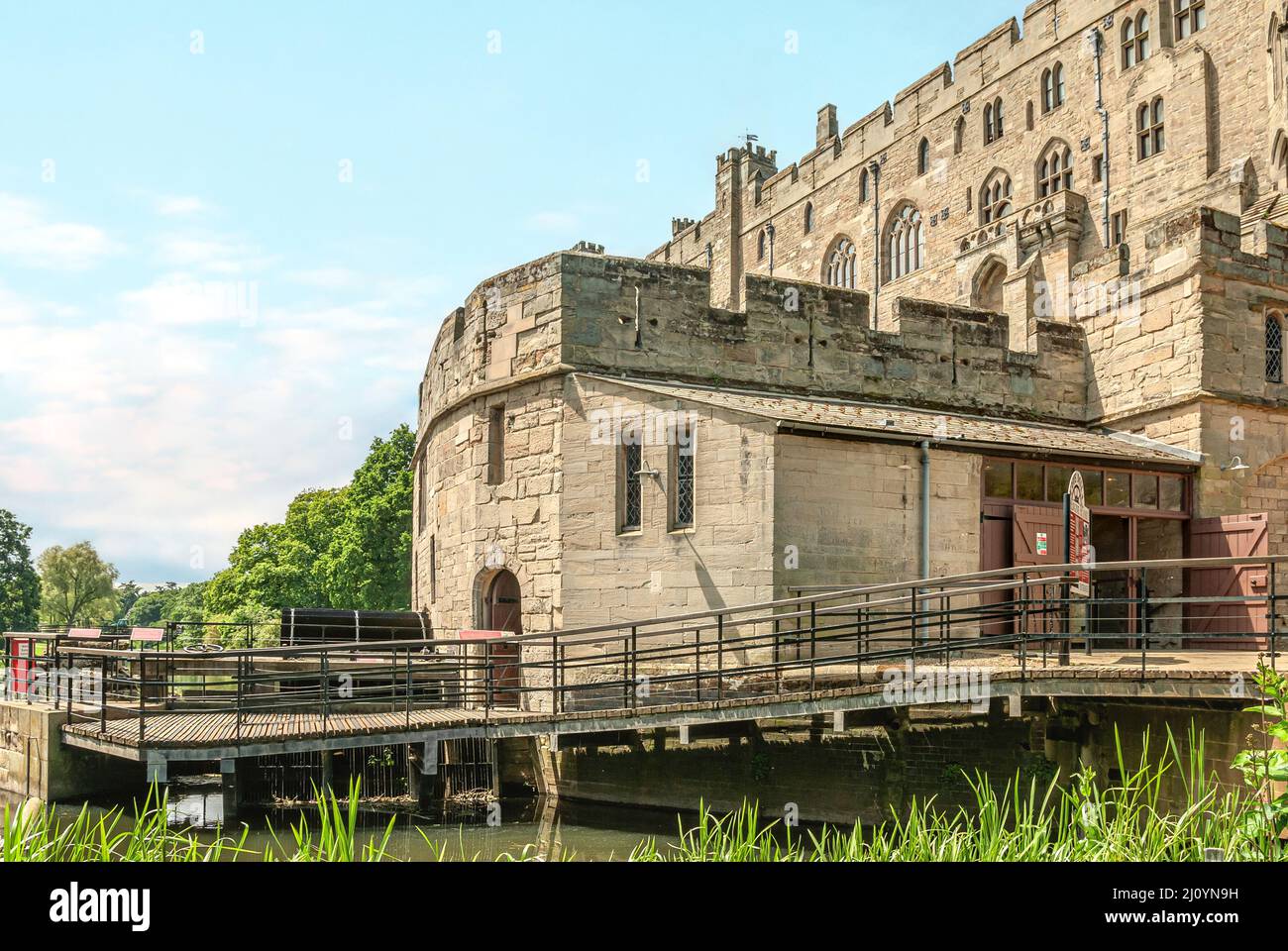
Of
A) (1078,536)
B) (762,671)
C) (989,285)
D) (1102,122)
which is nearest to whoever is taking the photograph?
(1078,536)

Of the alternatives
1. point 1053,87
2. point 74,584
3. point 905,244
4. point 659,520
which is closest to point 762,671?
point 659,520

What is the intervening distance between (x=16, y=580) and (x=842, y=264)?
48948 mm

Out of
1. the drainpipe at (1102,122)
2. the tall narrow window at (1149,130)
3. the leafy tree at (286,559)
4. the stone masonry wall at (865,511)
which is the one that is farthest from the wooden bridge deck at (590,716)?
the leafy tree at (286,559)

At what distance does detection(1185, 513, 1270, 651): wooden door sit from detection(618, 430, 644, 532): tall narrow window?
7.96 metres

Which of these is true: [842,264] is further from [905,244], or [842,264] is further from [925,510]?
[925,510]

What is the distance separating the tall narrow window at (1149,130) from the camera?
27.9 metres

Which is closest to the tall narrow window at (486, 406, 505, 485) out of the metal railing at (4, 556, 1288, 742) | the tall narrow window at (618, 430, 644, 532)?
the tall narrow window at (618, 430, 644, 532)

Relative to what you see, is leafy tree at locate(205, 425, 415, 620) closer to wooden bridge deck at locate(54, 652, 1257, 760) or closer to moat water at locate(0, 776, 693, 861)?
moat water at locate(0, 776, 693, 861)

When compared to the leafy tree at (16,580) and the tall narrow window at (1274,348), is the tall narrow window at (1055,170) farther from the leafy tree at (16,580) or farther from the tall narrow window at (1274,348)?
the leafy tree at (16,580)

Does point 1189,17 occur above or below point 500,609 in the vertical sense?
above

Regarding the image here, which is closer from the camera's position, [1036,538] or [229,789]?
[229,789]

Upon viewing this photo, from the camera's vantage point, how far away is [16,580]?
198 ft

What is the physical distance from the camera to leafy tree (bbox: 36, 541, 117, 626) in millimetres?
69938
